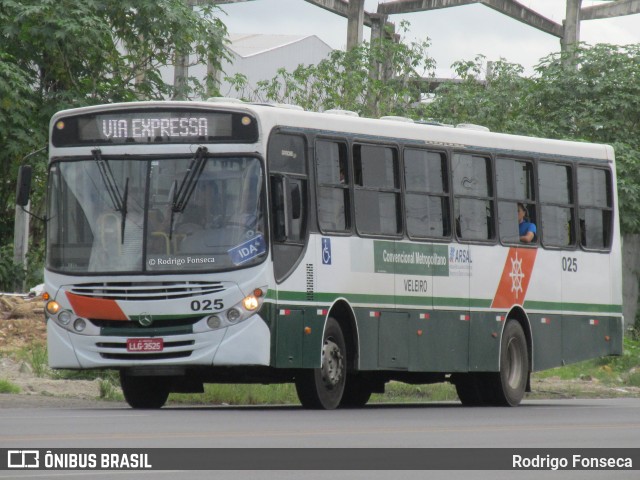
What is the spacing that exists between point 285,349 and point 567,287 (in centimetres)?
626

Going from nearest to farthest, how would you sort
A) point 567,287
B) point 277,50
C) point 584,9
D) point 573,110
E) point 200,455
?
point 200,455 < point 567,287 < point 573,110 < point 584,9 < point 277,50

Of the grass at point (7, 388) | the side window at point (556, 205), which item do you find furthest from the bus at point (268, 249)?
the grass at point (7, 388)

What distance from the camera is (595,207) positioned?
24188 mm

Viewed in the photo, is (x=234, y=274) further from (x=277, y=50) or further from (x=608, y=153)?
(x=277, y=50)

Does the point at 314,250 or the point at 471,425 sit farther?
the point at 314,250

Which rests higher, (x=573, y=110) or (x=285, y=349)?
(x=573, y=110)

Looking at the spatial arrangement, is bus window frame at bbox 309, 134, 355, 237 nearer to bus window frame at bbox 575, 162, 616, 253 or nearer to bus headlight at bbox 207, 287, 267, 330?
bus headlight at bbox 207, 287, 267, 330

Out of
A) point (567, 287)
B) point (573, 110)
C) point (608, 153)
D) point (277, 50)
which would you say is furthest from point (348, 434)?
point (277, 50)

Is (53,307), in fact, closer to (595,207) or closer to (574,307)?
(574,307)

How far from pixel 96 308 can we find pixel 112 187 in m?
1.27

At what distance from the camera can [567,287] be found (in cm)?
2353

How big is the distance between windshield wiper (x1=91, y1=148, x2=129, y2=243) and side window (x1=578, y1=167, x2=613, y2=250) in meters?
7.60

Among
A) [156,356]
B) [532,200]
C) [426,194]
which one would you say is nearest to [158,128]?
[156,356]

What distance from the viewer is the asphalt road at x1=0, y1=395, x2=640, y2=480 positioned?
10.9 m
